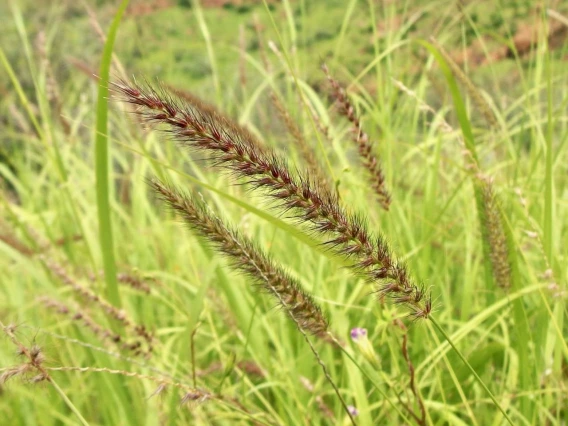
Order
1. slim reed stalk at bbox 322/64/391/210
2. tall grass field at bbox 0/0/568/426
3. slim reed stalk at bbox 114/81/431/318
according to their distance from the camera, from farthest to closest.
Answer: slim reed stalk at bbox 322/64/391/210 < tall grass field at bbox 0/0/568/426 < slim reed stalk at bbox 114/81/431/318

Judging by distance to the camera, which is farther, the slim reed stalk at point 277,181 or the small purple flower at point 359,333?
the small purple flower at point 359,333

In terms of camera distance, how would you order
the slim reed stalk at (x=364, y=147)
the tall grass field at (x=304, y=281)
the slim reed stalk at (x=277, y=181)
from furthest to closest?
1. the slim reed stalk at (x=364, y=147)
2. the tall grass field at (x=304, y=281)
3. the slim reed stalk at (x=277, y=181)

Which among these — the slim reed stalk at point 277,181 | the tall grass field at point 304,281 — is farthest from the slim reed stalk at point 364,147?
the slim reed stalk at point 277,181

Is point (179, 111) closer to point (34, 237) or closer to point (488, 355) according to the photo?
point (488, 355)

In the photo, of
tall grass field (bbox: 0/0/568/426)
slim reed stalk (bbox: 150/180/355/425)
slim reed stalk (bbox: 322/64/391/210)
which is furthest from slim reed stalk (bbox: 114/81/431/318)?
slim reed stalk (bbox: 322/64/391/210)

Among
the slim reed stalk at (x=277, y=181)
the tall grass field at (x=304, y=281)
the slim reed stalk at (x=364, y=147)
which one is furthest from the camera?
the slim reed stalk at (x=364, y=147)

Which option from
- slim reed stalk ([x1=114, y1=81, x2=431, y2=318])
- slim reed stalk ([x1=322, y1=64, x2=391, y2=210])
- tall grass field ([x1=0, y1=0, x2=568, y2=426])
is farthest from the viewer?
slim reed stalk ([x1=322, y1=64, x2=391, y2=210])

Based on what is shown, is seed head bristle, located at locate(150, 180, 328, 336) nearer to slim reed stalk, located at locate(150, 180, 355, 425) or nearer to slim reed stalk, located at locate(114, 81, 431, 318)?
slim reed stalk, located at locate(150, 180, 355, 425)

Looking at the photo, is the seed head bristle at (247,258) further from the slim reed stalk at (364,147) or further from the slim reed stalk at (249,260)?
the slim reed stalk at (364,147)

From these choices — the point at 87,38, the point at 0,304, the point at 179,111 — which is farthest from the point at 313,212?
the point at 87,38

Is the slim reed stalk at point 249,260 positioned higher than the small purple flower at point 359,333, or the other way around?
→ the slim reed stalk at point 249,260

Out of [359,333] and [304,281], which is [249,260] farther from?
[304,281]

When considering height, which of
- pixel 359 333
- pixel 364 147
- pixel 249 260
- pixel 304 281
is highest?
pixel 364 147

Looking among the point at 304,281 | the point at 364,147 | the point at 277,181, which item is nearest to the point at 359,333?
the point at 364,147
